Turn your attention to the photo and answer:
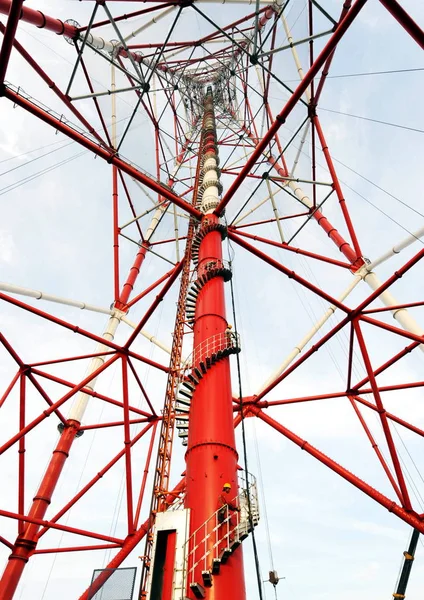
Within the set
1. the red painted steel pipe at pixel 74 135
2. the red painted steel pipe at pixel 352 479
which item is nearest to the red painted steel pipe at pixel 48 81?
the red painted steel pipe at pixel 74 135

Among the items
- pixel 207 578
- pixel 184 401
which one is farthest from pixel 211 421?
pixel 207 578

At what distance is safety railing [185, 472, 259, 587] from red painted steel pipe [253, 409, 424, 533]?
5144 millimetres

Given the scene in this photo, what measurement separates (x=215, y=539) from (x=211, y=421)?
2.67 metres

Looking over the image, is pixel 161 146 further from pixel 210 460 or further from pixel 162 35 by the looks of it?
pixel 210 460

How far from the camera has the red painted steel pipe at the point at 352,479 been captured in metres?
11.3

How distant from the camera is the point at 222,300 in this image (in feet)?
44.7

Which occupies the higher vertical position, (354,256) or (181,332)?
(354,256)

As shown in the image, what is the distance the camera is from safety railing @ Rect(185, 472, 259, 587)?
25.2 feet

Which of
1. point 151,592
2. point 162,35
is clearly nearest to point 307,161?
point 162,35

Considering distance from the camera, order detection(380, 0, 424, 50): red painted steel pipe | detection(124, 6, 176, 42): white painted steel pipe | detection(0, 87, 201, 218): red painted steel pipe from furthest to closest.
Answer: detection(124, 6, 176, 42): white painted steel pipe < detection(0, 87, 201, 218): red painted steel pipe < detection(380, 0, 424, 50): red painted steel pipe

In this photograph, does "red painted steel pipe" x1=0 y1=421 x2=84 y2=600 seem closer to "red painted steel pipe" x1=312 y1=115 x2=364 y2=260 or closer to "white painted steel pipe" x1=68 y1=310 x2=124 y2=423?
"white painted steel pipe" x1=68 y1=310 x2=124 y2=423

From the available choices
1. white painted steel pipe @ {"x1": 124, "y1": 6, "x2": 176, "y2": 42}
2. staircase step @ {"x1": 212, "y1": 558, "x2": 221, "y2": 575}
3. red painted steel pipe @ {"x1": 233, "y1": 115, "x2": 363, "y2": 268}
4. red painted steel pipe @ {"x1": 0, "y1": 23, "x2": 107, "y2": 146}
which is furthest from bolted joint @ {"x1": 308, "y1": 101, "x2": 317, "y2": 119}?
staircase step @ {"x1": 212, "y1": 558, "x2": 221, "y2": 575}

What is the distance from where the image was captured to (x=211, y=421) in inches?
395

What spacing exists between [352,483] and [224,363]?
5.78 m
